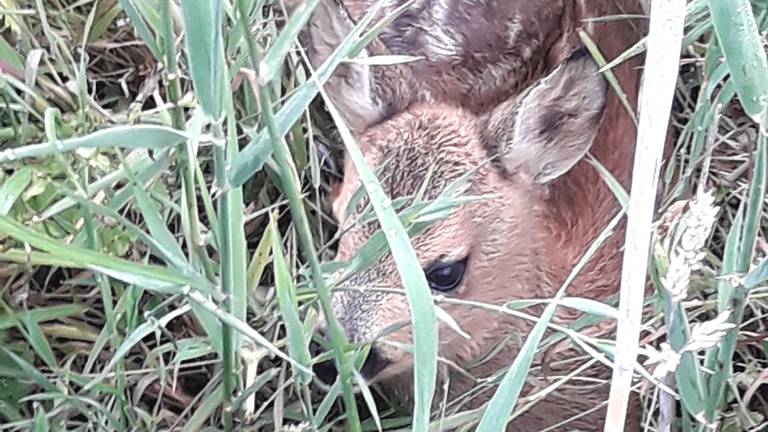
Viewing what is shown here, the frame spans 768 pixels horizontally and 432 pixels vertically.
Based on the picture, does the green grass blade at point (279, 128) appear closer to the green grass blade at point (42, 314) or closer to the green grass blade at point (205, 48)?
the green grass blade at point (205, 48)

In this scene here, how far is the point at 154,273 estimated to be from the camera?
48.2 inches

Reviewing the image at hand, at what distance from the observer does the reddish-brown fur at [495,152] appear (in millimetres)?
1826

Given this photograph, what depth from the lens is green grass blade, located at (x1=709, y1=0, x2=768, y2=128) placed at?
1131 mm

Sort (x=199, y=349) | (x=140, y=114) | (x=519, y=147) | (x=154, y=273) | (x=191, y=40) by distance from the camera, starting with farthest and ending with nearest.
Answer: (x=519, y=147), (x=140, y=114), (x=199, y=349), (x=154, y=273), (x=191, y=40)

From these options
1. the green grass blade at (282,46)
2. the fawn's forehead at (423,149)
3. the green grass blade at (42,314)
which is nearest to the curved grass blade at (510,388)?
the green grass blade at (282,46)

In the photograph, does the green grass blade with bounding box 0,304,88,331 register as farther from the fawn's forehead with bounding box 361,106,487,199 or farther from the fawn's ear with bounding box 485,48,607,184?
the fawn's ear with bounding box 485,48,607,184

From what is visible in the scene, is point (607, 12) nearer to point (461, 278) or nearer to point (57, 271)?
point (461, 278)

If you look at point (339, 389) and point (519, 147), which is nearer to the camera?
point (339, 389)

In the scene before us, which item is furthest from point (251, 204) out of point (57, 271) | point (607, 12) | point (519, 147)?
point (607, 12)

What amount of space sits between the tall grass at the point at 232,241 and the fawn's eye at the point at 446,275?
6.4 inches

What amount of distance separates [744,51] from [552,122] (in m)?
0.74

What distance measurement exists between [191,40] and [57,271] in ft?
3.46

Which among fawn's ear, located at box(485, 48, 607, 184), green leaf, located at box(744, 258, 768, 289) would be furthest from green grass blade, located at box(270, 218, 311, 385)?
fawn's ear, located at box(485, 48, 607, 184)

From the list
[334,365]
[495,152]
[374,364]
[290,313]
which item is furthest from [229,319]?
[495,152]
